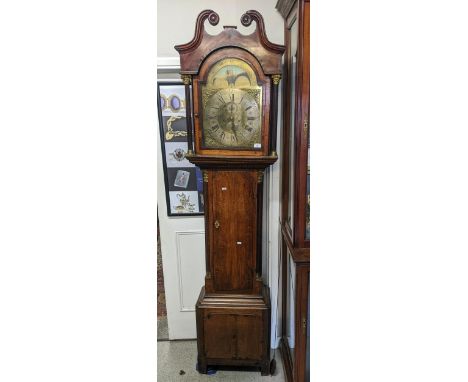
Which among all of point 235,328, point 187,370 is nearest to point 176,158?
point 235,328

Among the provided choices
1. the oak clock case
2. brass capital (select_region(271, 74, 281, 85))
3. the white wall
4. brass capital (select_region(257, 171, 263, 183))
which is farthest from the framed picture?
brass capital (select_region(271, 74, 281, 85))

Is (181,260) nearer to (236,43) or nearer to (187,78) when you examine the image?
(187,78)

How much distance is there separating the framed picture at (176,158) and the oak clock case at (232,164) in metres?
0.33

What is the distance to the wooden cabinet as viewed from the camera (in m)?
1.35

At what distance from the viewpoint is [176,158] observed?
2025mm

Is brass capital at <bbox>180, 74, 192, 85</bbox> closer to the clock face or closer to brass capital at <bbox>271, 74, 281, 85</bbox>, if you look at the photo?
the clock face

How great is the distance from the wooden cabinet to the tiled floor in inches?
8.4

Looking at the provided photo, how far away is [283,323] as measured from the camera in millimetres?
2150

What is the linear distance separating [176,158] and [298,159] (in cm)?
85

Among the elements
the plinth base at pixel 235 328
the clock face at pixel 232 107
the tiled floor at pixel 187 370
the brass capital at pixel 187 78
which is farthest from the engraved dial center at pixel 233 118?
the tiled floor at pixel 187 370

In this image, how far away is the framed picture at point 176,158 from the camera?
1.94 meters
